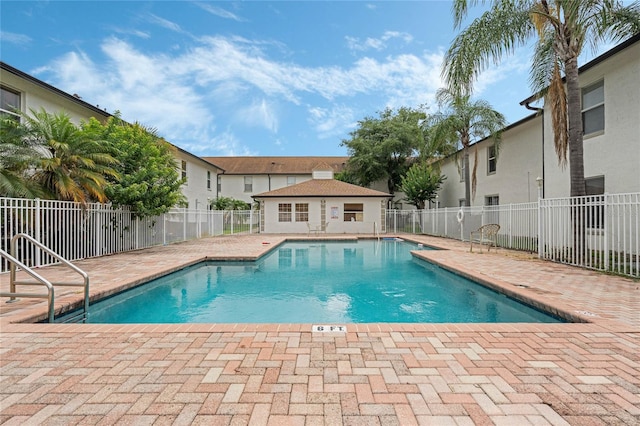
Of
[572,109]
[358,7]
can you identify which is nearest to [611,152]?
[572,109]

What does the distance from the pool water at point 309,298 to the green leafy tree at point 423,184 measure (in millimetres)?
14266

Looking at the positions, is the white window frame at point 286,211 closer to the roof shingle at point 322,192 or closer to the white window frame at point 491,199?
the roof shingle at point 322,192

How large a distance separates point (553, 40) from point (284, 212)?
1756 centimetres

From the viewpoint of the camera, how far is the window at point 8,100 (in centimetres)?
965

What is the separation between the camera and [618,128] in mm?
9508

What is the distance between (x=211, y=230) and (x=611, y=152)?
1872 centimetres

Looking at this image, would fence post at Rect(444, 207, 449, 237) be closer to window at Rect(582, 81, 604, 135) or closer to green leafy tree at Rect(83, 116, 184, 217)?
window at Rect(582, 81, 604, 135)

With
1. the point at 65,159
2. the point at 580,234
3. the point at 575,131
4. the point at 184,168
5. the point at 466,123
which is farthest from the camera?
the point at 184,168

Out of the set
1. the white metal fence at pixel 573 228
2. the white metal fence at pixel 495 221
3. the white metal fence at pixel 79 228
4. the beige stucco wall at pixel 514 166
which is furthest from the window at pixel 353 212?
the white metal fence at pixel 79 228

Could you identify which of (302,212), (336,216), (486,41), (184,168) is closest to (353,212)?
(336,216)

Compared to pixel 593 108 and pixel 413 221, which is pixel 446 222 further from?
pixel 593 108

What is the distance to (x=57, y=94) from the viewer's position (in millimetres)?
11047

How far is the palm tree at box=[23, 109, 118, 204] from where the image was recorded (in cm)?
847

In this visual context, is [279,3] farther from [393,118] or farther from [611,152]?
[393,118]
